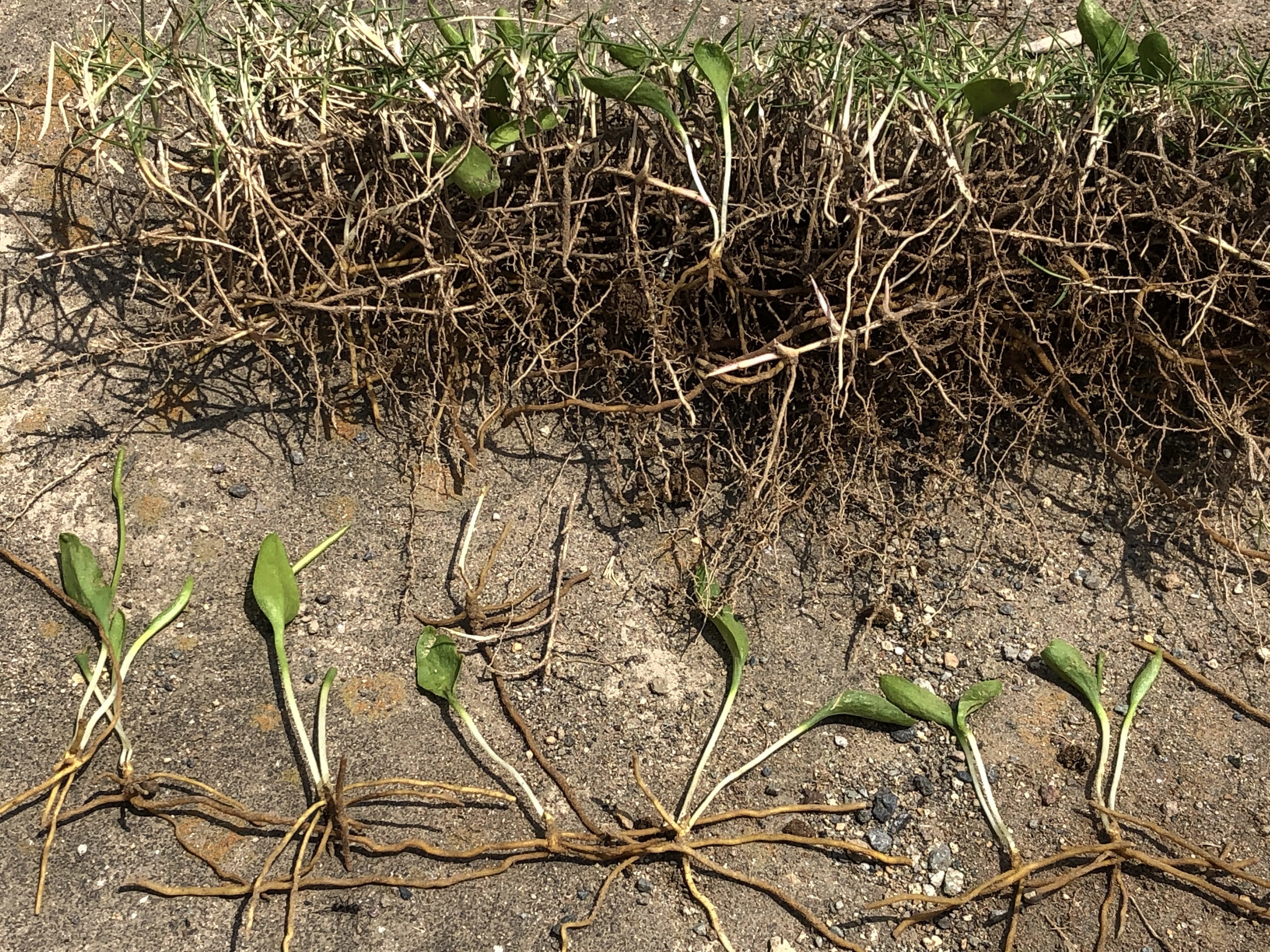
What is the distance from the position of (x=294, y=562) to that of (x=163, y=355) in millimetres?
331

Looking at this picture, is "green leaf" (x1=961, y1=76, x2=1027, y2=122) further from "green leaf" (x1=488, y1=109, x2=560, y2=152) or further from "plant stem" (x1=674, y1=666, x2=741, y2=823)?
"plant stem" (x1=674, y1=666, x2=741, y2=823)

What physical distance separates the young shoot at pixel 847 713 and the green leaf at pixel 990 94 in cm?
67

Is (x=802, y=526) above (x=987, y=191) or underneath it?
underneath

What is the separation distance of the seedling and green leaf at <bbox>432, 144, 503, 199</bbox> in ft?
1.75

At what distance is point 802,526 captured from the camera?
1181mm

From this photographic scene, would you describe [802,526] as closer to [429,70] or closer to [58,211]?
[429,70]

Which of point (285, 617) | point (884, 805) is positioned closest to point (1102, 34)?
point (884, 805)

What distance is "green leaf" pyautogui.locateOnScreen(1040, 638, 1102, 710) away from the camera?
1.09 metres

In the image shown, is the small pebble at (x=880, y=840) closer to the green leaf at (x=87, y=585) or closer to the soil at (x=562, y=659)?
the soil at (x=562, y=659)

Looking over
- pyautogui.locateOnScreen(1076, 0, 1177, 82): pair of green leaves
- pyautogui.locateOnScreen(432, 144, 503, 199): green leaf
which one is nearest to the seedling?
Answer: pyautogui.locateOnScreen(432, 144, 503, 199): green leaf

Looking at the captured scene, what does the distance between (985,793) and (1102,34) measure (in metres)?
0.90

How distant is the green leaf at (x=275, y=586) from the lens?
3.56 ft

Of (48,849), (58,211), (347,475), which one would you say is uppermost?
(58,211)

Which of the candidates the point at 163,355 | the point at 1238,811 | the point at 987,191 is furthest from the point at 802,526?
the point at 163,355
